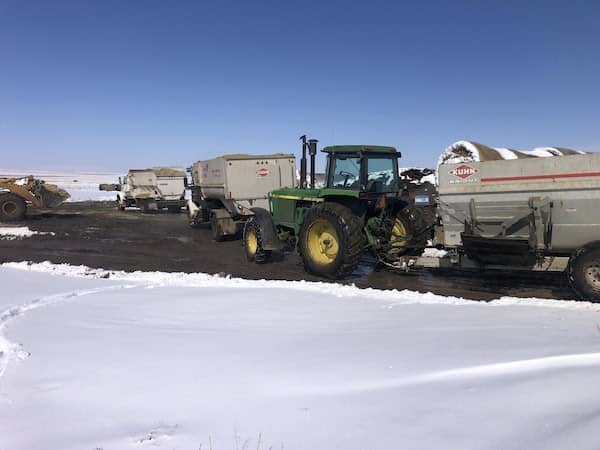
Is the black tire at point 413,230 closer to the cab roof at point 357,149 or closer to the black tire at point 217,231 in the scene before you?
the cab roof at point 357,149

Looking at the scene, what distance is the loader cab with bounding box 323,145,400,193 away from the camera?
7820 mm

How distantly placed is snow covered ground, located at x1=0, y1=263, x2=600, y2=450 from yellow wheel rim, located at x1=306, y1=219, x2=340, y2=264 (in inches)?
94.4

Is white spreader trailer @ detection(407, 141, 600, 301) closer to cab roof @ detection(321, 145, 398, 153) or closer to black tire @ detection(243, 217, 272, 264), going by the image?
cab roof @ detection(321, 145, 398, 153)

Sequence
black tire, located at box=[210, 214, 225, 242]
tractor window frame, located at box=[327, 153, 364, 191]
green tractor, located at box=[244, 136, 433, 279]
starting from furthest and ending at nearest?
black tire, located at box=[210, 214, 225, 242] → tractor window frame, located at box=[327, 153, 364, 191] → green tractor, located at box=[244, 136, 433, 279]

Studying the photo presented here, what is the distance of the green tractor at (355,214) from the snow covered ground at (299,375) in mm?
2118

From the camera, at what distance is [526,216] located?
6.21 m

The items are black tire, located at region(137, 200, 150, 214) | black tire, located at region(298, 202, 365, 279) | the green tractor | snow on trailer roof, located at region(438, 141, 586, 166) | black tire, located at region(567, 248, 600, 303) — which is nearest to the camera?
black tire, located at region(567, 248, 600, 303)

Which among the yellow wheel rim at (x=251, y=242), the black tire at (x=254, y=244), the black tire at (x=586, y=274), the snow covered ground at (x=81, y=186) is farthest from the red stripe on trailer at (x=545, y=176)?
the snow covered ground at (x=81, y=186)

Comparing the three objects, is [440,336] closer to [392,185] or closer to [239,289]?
[239,289]

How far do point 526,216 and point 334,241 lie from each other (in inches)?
124

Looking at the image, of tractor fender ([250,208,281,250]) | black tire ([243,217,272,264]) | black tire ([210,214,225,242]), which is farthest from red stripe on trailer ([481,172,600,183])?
black tire ([210,214,225,242])

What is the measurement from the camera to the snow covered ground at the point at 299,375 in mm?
2490

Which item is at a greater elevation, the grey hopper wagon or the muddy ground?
the grey hopper wagon

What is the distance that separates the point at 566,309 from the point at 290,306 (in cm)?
317
